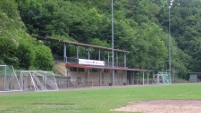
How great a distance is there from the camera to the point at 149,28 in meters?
108

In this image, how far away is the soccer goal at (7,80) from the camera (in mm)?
41719

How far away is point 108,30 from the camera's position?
93375mm

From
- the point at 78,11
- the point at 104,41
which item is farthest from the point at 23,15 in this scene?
the point at 104,41

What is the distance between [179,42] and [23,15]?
206ft

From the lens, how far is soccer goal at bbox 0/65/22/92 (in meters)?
41.7

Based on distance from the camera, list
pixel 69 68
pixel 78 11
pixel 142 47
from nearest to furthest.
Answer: pixel 69 68, pixel 78 11, pixel 142 47

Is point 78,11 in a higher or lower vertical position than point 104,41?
higher

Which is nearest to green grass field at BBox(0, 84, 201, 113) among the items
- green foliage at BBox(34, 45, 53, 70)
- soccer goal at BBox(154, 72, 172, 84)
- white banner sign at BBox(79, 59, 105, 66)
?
green foliage at BBox(34, 45, 53, 70)

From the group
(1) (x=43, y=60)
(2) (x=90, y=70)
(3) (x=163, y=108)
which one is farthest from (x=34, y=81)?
(3) (x=163, y=108)

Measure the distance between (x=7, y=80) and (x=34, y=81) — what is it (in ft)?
16.6

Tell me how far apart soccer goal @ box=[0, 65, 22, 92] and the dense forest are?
5591mm

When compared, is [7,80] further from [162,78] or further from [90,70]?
[162,78]

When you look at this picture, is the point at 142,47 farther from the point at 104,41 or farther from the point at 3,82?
the point at 3,82

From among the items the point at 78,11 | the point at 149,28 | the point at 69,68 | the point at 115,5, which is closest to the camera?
the point at 69,68
